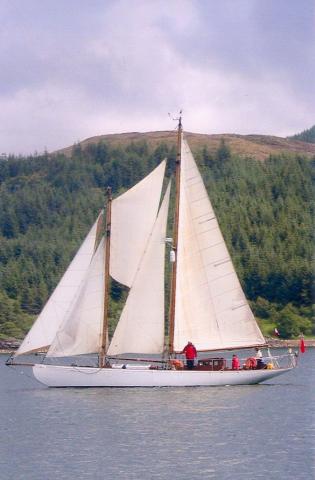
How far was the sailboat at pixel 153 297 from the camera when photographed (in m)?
60.3

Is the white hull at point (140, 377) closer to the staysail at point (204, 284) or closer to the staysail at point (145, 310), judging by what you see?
the staysail at point (145, 310)

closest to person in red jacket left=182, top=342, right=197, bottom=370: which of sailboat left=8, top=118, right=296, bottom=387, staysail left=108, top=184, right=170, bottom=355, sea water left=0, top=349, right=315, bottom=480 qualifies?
sailboat left=8, top=118, right=296, bottom=387

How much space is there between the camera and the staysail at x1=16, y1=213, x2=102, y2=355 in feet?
195

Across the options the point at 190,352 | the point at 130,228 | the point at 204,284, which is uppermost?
the point at 130,228

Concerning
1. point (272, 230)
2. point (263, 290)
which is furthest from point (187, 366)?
point (272, 230)

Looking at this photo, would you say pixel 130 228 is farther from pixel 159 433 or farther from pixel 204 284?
pixel 159 433

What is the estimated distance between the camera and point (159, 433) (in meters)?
47.8

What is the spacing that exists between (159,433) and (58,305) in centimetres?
1423

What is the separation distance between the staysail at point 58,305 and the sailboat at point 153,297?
0.17ft

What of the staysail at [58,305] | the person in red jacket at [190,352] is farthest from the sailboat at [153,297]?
the person in red jacket at [190,352]

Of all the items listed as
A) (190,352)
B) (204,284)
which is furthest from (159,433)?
(204,284)

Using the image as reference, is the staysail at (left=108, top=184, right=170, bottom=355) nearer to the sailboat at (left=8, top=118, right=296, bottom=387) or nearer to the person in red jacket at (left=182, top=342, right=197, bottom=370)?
the sailboat at (left=8, top=118, right=296, bottom=387)

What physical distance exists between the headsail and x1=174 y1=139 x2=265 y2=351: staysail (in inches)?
68.1

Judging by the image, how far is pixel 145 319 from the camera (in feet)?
200
